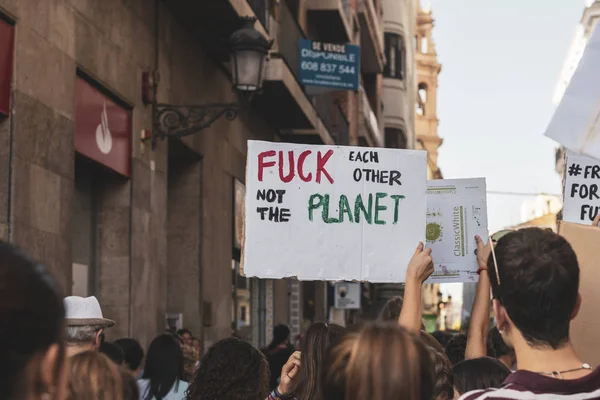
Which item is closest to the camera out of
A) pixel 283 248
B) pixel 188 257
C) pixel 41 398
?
pixel 41 398

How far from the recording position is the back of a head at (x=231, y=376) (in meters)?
5.27

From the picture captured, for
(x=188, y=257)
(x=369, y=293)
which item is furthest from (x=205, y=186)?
(x=369, y=293)

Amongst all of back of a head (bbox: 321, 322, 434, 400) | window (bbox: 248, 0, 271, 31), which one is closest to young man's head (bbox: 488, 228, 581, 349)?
back of a head (bbox: 321, 322, 434, 400)

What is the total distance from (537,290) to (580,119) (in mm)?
1644

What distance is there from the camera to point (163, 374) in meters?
8.05

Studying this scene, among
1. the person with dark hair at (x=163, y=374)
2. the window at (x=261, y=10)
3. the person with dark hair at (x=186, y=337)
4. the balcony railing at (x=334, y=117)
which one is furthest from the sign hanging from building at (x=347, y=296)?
the person with dark hair at (x=163, y=374)

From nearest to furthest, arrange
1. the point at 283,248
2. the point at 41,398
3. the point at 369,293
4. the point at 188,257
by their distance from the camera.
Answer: the point at 41,398 < the point at 283,248 < the point at 188,257 < the point at 369,293

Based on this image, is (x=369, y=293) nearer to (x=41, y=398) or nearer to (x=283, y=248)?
(x=283, y=248)

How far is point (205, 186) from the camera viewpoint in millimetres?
16859

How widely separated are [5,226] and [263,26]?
8086 millimetres

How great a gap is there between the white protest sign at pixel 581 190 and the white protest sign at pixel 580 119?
1.55 meters

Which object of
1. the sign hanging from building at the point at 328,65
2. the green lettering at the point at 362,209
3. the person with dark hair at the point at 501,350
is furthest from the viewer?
the sign hanging from building at the point at 328,65

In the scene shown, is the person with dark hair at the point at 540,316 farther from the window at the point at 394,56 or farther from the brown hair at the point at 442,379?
the window at the point at 394,56

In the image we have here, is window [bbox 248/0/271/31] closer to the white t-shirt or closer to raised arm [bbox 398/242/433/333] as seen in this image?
the white t-shirt
